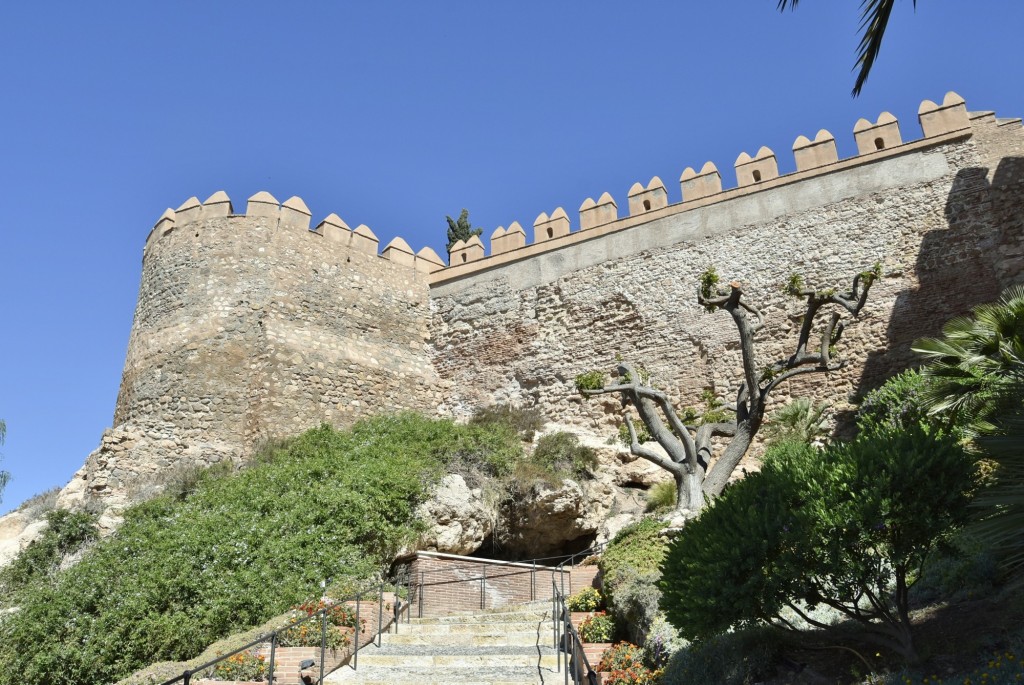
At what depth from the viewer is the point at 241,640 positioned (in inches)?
346

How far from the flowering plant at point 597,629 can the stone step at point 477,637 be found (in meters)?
0.74

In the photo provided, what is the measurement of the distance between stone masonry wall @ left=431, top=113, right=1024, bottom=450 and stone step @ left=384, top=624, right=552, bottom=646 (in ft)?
32.1

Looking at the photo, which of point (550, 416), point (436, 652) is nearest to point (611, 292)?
point (550, 416)

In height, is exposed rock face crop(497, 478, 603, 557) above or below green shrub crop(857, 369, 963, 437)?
below

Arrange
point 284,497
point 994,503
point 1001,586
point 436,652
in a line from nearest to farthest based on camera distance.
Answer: point 994,503 < point 1001,586 < point 436,652 < point 284,497

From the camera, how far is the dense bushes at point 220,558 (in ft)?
32.0

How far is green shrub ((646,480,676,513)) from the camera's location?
13873 millimetres

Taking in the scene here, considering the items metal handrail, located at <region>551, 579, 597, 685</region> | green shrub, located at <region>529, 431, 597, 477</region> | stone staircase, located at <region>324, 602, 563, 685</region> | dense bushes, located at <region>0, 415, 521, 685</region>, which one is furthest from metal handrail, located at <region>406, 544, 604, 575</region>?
metal handrail, located at <region>551, 579, 597, 685</region>

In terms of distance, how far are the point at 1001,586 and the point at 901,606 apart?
176cm

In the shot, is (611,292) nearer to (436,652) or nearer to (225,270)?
(225,270)

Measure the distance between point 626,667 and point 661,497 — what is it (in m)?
6.30

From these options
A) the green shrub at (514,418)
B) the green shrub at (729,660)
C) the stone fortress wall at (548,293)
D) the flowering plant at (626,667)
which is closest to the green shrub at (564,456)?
the green shrub at (514,418)

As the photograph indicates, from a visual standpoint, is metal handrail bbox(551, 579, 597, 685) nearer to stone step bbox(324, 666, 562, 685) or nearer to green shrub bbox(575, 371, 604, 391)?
stone step bbox(324, 666, 562, 685)

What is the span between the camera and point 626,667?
8.08m
